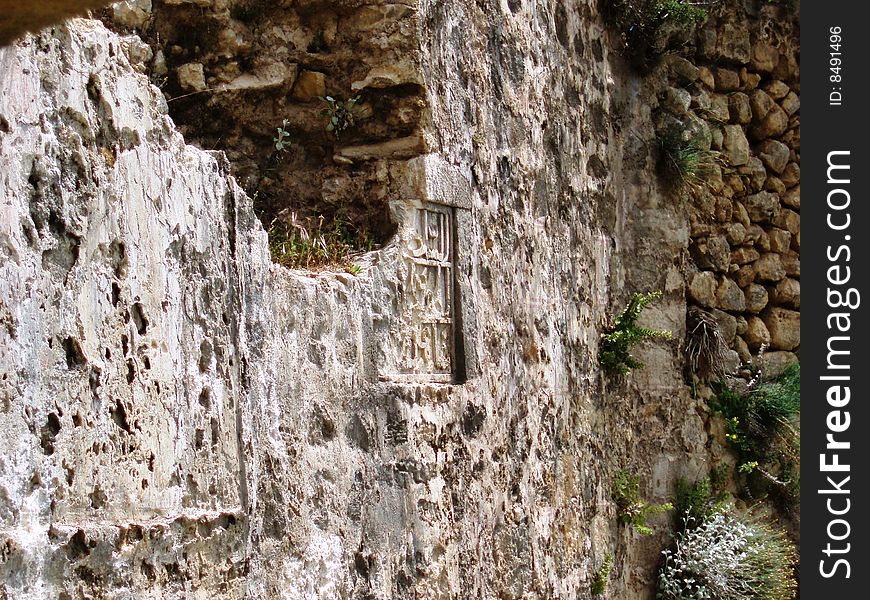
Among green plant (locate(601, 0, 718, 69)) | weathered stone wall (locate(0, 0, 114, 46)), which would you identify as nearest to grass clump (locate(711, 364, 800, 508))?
green plant (locate(601, 0, 718, 69))

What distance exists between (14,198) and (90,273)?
0.94ft

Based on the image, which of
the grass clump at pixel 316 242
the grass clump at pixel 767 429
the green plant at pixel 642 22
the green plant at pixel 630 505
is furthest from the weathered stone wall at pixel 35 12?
the grass clump at pixel 767 429

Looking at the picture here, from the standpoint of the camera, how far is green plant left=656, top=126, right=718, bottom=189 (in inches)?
288

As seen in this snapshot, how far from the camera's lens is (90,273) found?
2.92m

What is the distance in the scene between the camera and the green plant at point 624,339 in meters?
6.50

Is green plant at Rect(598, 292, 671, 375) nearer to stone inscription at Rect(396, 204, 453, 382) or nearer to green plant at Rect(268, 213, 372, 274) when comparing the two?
stone inscription at Rect(396, 204, 453, 382)

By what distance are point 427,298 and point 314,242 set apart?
55 centimetres

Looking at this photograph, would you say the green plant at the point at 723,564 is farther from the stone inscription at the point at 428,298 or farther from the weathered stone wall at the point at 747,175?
the stone inscription at the point at 428,298

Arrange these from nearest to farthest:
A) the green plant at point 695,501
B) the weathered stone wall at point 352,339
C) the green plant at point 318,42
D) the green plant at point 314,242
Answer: the weathered stone wall at point 352,339, the green plant at point 314,242, the green plant at point 318,42, the green plant at point 695,501

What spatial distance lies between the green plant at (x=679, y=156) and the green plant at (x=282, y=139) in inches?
131

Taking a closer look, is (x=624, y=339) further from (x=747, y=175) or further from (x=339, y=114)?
(x=339, y=114)

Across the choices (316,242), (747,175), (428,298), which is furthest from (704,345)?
(316,242)

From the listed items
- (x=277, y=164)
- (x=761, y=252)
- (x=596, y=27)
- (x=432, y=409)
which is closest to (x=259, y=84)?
(x=277, y=164)

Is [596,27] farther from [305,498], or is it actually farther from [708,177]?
[305,498]
